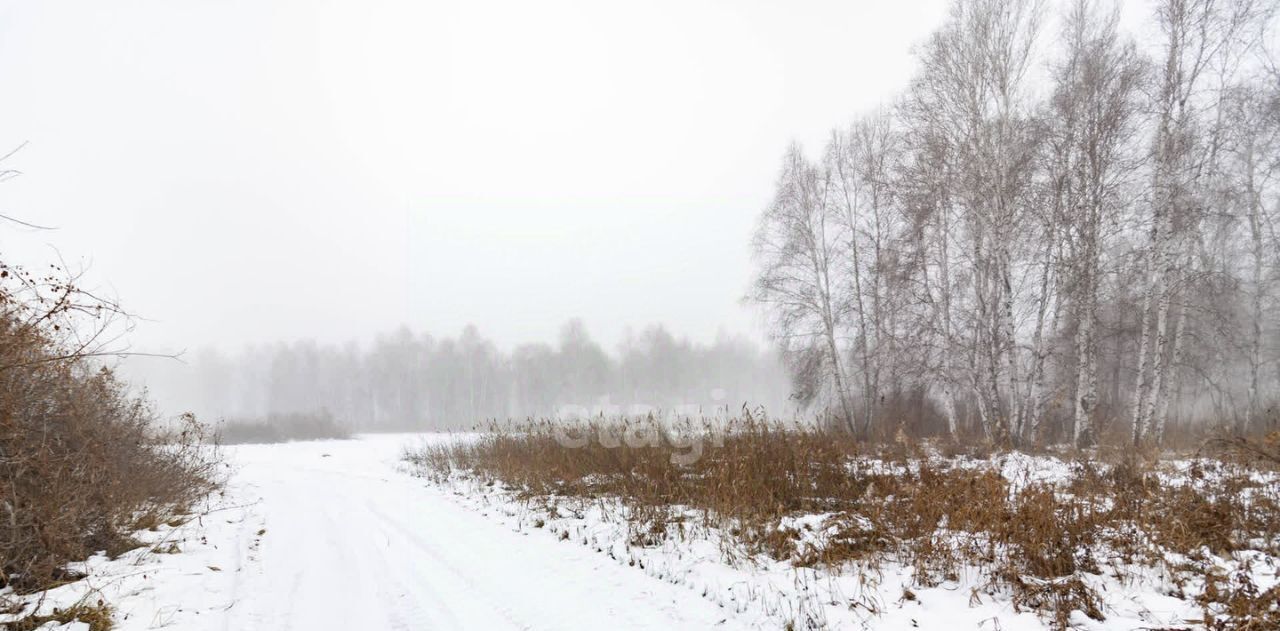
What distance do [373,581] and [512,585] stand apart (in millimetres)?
1386

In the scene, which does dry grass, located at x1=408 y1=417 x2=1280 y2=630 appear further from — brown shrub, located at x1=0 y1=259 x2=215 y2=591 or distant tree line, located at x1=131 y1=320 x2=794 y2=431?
distant tree line, located at x1=131 y1=320 x2=794 y2=431

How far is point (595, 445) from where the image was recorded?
9953 millimetres

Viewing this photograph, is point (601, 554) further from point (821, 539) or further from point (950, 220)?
point (950, 220)

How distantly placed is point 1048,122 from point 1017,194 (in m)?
2.23

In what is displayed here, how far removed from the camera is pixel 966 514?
4652 millimetres

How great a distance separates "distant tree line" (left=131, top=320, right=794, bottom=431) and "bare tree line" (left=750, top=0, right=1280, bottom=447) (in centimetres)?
3870

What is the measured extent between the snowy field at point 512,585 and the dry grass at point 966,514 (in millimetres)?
176

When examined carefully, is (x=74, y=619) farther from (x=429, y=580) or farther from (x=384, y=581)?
(x=429, y=580)

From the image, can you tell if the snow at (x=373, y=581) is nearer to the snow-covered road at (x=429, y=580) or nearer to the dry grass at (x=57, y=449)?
the snow-covered road at (x=429, y=580)

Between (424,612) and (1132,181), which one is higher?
(1132,181)

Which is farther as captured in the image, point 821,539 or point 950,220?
point 950,220

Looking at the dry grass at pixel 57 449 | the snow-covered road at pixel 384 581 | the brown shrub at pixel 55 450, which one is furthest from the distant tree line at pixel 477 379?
the dry grass at pixel 57 449

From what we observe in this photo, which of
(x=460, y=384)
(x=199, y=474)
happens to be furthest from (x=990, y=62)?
(x=460, y=384)

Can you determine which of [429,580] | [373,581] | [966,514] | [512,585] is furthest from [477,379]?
[966,514]
